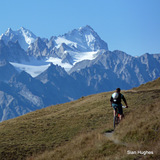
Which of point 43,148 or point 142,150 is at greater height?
point 43,148

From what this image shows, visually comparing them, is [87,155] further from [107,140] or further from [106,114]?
[106,114]

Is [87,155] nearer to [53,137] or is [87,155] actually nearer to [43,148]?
[43,148]

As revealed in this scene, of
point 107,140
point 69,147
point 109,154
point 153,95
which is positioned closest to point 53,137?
point 69,147

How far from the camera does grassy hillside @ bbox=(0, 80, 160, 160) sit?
1575cm

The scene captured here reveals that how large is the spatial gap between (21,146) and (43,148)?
1706 millimetres

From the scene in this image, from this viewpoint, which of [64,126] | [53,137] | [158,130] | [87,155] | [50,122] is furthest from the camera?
[50,122]

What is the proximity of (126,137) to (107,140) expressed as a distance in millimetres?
1202

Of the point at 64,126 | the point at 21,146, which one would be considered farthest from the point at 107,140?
the point at 64,126

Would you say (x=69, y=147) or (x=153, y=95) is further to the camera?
(x=153, y=95)

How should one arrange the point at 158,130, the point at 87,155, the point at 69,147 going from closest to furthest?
the point at 87,155, the point at 158,130, the point at 69,147

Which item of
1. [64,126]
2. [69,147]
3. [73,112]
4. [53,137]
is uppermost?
[73,112]

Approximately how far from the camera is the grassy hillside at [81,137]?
1575 cm

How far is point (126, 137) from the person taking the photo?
17.7m

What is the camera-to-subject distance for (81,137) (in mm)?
20562
